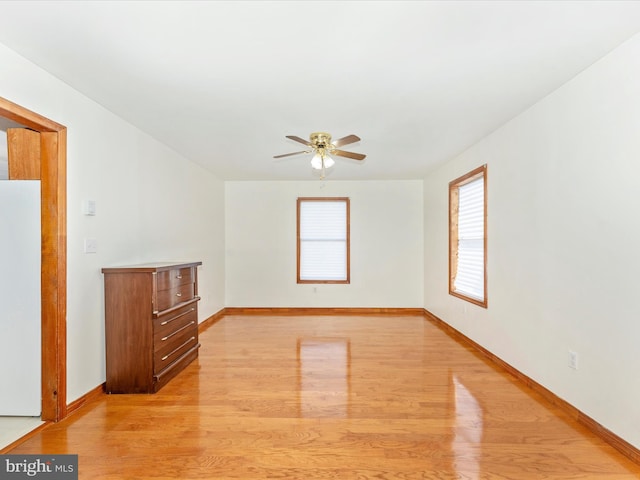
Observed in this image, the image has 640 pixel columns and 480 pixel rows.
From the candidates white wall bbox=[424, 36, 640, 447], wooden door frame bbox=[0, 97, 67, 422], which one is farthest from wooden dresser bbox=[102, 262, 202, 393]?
white wall bbox=[424, 36, 640, 447]

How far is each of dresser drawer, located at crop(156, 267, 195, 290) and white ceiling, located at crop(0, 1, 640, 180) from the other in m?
1.49

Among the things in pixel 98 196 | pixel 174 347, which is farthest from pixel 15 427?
pixel 98 196

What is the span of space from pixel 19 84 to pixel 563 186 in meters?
3.94

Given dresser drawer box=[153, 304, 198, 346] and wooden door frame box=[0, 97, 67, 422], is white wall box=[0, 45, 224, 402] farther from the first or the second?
dresser drawer box=[153, 304, 198, 346]

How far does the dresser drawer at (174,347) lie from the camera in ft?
9.82

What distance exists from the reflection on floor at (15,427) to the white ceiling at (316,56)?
250 centimetres

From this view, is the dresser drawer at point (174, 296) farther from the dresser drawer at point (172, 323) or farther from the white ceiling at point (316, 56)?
the white ceiling at point (316, 56)

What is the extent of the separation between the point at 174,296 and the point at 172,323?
263 mm

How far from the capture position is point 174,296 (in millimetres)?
3344

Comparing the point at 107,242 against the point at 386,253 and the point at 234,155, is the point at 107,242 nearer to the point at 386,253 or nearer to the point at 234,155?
the point at 234,155

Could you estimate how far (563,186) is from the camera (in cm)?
261

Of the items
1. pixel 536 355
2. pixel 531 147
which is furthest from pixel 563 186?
pixel 536 355
